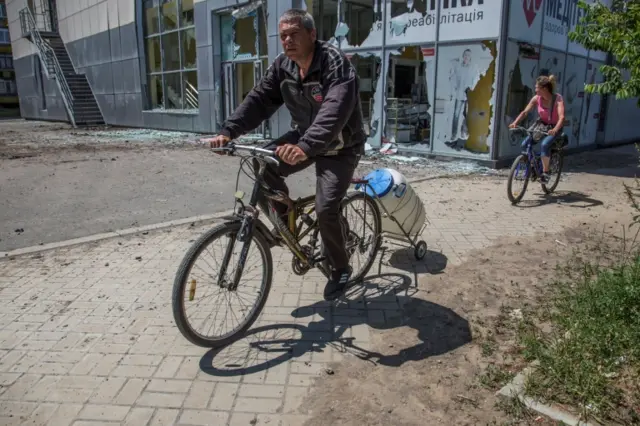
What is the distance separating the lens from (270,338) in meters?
3.46

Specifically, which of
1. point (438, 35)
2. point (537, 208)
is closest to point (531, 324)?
point (537, 208)

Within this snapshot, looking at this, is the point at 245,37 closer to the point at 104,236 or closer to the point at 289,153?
the point at 104,236

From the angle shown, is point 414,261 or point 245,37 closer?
point 414,261

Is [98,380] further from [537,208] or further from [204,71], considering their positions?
[204,71]

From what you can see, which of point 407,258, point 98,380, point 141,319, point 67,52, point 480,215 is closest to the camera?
point 98,380

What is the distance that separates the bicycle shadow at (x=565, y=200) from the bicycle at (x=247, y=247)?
492cm

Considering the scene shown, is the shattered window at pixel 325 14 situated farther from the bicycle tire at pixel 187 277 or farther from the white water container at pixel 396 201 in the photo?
the bicycle tire at pixel 187 277

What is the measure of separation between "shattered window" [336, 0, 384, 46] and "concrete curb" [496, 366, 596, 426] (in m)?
11.1

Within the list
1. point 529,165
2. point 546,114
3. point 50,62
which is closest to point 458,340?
point 529,165

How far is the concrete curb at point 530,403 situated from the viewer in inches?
94.7

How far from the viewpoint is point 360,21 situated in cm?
1313

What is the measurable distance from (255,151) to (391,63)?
1020cm

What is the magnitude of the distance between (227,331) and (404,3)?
10591 mm

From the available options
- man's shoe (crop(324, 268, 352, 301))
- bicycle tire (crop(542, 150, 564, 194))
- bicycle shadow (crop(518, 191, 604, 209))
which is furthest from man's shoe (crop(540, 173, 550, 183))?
man's shoe (crop(324, 268, 352, 301))
